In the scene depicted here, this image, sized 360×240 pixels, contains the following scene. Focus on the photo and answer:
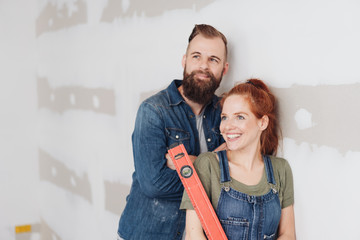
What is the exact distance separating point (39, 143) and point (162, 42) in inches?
82.9

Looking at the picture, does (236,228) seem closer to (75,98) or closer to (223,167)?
(223,167)

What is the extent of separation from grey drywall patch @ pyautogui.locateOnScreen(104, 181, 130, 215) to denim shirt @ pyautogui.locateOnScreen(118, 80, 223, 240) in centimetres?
86

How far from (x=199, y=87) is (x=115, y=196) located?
141cm

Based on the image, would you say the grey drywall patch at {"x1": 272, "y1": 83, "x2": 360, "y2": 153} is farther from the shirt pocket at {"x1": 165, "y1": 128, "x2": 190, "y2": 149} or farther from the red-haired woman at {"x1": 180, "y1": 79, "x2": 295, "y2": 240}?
the shirt pocket at {"x1": 165, "y1": 128, "x2": 190, "y2": 149}

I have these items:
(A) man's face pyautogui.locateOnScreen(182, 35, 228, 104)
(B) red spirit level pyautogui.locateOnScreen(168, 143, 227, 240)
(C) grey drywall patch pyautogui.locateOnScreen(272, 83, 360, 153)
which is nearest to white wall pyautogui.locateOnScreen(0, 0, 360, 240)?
(C) grey drywall patch pyautogui.locateOnScreen(272, 83, 360, 153)

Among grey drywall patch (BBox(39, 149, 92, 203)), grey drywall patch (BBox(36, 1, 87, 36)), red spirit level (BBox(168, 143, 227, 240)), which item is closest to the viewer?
red spirit level (BBox(168, 143, 227, 240))

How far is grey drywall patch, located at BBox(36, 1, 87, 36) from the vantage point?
323cm

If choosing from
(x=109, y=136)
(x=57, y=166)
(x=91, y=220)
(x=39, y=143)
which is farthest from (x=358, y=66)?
(x=39, y=143)

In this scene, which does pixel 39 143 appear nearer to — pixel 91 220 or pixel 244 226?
pixel 91 220

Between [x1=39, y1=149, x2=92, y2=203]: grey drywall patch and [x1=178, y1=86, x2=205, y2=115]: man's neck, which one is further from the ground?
[x1=178, y1=86, x2=205, y2=115]: man's neck

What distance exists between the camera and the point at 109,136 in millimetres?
2994

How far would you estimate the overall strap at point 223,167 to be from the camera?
1527 mm

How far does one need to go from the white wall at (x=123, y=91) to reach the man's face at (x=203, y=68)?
12 centimetres

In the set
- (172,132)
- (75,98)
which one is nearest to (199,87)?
(172,132)
